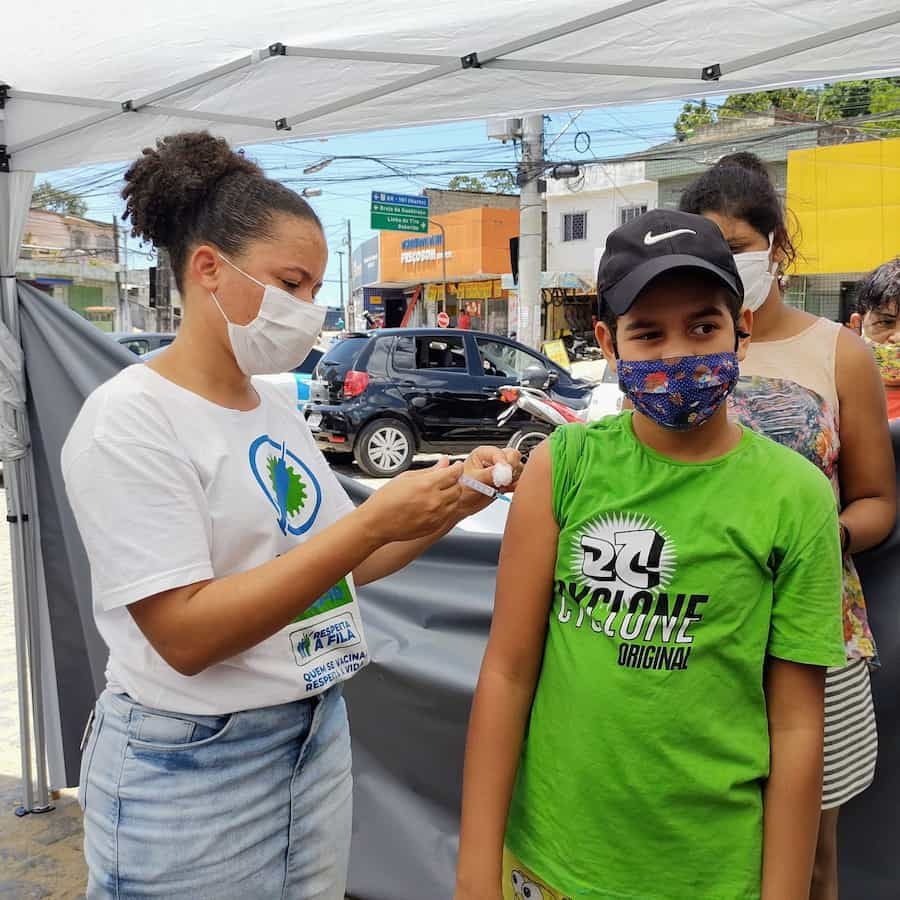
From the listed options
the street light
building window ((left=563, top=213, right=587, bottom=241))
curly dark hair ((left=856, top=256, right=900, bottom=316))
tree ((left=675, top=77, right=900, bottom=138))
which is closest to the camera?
curly dark hair ((left=856, top=256, right=900, bottom=316))

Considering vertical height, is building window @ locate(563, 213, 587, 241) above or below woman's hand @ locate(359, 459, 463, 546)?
above

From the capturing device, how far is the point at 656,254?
1.22m

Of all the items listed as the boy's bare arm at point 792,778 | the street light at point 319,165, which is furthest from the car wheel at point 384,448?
the boy's bare arm at point 792,778

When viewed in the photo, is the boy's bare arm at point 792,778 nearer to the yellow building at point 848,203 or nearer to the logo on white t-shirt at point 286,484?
the logo on white t-shirt at point 286,484

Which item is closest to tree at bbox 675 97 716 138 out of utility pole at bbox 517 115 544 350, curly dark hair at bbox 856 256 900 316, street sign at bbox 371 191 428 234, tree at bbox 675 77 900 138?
tree at bbox 675 77 900 138

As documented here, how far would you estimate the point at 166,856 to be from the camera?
1.28m

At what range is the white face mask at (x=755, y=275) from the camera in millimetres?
1702

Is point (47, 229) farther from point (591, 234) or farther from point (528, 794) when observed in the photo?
point (528, 794)

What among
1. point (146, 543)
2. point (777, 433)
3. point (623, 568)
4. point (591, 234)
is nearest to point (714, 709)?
point (623, 568)

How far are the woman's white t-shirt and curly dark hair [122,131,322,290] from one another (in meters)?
0.25

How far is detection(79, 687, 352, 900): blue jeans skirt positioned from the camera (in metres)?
1.29

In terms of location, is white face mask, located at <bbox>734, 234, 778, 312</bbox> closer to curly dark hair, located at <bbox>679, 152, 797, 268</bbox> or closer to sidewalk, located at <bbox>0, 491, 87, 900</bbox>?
curly dark hair, located at <bbox>679, 152, 797, 268</bbox>

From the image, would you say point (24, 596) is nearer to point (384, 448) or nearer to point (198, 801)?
point (198, 801)

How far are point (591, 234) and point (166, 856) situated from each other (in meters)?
29.2
